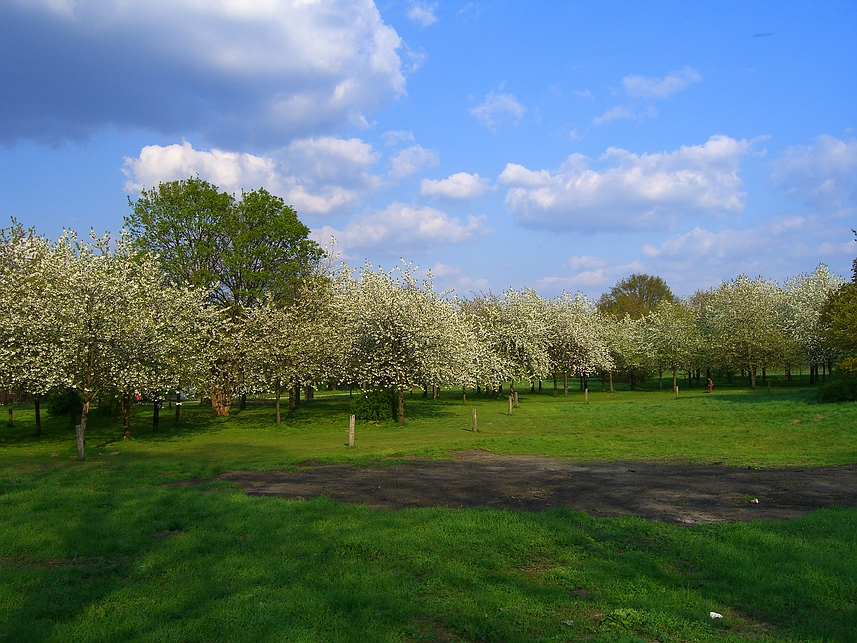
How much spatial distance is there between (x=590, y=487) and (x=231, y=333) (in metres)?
30.4

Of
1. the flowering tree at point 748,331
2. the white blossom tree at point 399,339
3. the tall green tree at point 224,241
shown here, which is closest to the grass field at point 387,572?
the white blossom tree at point 399,339

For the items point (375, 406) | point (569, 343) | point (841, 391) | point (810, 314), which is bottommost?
point (375, 406)

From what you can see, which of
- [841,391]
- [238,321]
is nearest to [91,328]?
[238,321]

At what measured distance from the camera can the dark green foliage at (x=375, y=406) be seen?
1574 inches

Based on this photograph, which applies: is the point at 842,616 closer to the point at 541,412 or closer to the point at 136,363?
the point at 136,363

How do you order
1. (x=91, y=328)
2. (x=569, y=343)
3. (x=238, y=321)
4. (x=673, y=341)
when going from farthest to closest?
(x=673, y=341), (x=569, y=343), (x=238, y=321), (x=91, y=328)

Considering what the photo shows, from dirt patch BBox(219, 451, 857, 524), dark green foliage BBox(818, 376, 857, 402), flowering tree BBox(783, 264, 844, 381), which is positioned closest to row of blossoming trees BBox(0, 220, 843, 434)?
flowering tree BBox(783, 264, 844, 381)

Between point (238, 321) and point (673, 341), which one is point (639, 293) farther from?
point (238, 321)

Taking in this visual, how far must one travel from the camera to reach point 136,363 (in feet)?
101

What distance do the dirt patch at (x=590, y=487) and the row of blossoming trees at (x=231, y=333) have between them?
1535cm

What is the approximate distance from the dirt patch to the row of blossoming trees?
50.3 feet

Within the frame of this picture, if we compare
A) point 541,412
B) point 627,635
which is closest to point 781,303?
point 541,412

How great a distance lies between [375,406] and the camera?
131ft

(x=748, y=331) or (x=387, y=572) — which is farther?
(x=748, y=331)
